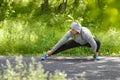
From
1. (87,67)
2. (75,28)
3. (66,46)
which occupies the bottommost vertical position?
(87,67)

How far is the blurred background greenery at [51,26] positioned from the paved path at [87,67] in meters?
0.76

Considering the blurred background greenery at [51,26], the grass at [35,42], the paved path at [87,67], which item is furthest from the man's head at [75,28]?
the grass at [35,42]

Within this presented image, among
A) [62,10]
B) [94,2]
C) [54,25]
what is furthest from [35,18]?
[94,2]

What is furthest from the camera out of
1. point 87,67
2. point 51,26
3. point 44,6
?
point 44,6

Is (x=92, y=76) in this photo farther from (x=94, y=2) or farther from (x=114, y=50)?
(x=94, y=2)

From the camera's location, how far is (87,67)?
768 cm

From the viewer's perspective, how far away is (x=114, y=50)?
10594mm

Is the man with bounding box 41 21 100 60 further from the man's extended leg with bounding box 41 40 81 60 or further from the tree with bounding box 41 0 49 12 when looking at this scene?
the tree with bounding box 41 0 49 12

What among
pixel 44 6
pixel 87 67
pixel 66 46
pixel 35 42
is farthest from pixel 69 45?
pixel 44 6

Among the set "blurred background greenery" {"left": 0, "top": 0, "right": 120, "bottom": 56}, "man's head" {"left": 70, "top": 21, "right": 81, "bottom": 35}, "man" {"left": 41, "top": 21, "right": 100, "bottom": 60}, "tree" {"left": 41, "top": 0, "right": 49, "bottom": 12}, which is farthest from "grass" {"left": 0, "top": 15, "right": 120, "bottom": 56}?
"tree" {"left": 41, "top": 0, "right": 49, "bottom": 12}

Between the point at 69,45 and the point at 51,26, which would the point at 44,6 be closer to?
the point at 51,26

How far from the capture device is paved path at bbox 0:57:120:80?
22.4ft

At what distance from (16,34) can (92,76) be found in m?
5.06

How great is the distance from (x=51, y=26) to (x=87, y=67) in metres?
7.18
